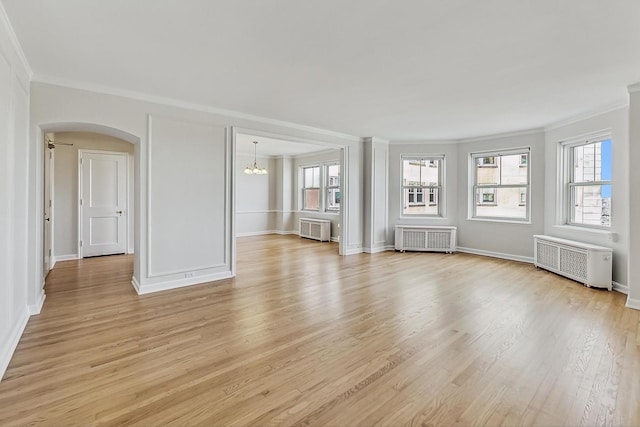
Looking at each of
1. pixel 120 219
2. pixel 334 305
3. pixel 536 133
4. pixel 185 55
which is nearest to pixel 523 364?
pixel 334 305

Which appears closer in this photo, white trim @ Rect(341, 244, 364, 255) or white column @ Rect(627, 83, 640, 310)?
white column @ Rect(627, 83, 640, 310)

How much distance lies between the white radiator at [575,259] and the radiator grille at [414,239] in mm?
2116

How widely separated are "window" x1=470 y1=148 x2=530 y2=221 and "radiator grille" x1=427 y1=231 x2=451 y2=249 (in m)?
0.75

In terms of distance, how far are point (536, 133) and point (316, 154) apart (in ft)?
18.1

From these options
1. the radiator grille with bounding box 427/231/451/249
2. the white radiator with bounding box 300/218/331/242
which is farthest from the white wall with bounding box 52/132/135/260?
the radiator grille with bounding box 427/231/451/249

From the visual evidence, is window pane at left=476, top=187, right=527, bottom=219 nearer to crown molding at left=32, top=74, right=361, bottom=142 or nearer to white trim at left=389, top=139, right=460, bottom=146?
white trim at left=389, top=139, right=460, bottom=146

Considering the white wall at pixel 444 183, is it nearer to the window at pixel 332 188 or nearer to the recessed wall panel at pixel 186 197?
the window at pixel 332 188

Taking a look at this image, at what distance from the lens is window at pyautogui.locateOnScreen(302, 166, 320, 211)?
9.94m

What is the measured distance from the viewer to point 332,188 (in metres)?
9.38

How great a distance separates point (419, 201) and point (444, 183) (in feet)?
2.25

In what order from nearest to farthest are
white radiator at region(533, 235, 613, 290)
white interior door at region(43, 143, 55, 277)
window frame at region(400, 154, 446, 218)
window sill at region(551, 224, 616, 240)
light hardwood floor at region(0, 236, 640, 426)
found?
light hardwood floor at region(0, 236, 640, 426) → white radiator at region(533, 235, 613, 290) → window sill at region(551, 224, 616, 240) → white interior door at region(43, 143, 55, 277) → window frame at region(400, 154, 446, 218)

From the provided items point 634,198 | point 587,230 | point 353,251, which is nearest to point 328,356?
point 634,198

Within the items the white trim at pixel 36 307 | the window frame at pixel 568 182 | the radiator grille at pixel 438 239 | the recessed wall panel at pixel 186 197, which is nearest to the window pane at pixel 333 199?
the radiator grille at pixel 438 239

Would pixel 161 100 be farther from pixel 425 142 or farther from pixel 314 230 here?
pixel 314 230
